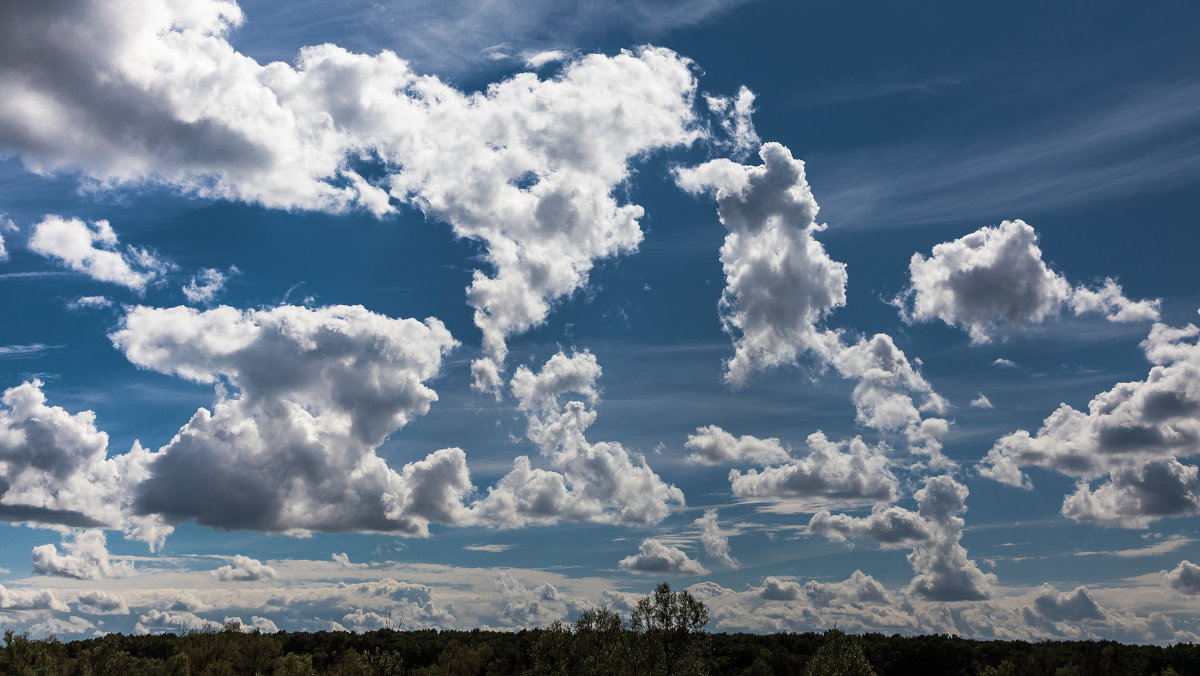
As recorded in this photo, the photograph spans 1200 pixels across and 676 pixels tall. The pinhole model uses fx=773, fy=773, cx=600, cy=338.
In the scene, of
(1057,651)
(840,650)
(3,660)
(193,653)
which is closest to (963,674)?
(1057,651)

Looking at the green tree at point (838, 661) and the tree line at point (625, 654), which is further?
the tree line at point (625, 654)

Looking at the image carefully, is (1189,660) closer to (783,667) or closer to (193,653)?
(783,667)

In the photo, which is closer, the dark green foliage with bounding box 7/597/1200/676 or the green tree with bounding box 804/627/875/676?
the green tree with bounding box 804/627/875/676

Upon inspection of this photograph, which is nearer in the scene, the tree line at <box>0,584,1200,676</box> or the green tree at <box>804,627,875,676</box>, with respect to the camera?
the green tree at <box>804,627,875,676</box>

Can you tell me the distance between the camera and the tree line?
69188 millimetres

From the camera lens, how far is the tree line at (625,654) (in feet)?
227

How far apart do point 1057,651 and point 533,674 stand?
6733cm

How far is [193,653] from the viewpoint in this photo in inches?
3310

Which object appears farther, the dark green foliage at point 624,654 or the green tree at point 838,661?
the dark green foliage at point 624,654

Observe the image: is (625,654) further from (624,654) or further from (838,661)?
(838,661)

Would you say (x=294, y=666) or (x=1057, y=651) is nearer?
(x=294, y=666)

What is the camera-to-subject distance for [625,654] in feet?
224

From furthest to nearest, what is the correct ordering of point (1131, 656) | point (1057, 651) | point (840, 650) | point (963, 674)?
point (963, 674) → point (1057, 651) → point (1131, 656) → point (840, 650)

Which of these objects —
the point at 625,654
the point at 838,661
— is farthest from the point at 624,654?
the point at 838,661
